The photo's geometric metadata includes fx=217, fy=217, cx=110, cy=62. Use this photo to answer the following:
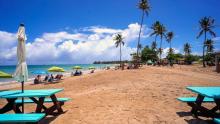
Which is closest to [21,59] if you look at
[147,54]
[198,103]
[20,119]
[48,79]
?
[20,119]

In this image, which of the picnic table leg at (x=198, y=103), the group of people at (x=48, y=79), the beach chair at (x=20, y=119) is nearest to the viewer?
the beach chair at (x=20, y=119)

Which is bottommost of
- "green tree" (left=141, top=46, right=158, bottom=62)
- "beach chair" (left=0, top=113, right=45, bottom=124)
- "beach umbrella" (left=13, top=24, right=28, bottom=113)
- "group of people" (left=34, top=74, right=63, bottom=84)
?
"group of people" (left=34, top=74, right=63, bottom=84)

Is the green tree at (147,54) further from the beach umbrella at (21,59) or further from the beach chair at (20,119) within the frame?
the beach chair at (20,119)

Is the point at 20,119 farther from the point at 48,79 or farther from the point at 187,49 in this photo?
the point at 187,49

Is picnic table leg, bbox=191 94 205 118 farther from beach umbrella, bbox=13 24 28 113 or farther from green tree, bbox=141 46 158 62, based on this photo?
green tree, bbox=141 46 158 62

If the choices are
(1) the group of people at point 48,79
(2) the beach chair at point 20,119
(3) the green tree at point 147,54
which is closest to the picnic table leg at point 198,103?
(2) the beach chair at point 20,119

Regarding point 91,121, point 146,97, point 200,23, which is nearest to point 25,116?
point 91,121

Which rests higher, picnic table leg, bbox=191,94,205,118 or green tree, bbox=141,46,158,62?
green tree, bbox=141,46,158,62

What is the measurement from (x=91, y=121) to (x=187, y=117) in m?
2.98

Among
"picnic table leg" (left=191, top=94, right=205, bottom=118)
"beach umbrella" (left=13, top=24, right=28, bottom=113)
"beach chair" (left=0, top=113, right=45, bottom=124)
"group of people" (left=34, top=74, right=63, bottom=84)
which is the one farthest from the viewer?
"group of people" (left=34, top=74, right=63, bottom=84)

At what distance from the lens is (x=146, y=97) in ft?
32.5

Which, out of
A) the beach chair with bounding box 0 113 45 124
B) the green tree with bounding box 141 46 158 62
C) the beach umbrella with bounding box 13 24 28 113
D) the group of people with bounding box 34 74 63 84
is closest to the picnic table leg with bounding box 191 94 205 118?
the beach chair with bounding box 0 113 45 124

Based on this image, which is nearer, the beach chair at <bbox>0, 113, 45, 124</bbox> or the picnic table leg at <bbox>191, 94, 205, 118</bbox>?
the beach chair at <bbox>0, 113, 45, 124</bbox>

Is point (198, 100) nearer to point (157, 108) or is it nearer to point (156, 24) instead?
point (157, 108)
